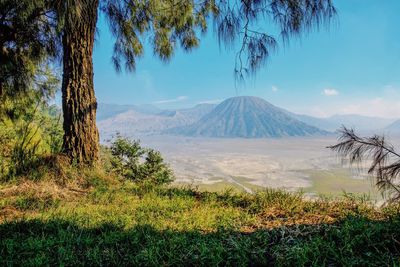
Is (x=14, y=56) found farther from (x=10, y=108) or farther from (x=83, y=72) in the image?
(x=83, y=72)

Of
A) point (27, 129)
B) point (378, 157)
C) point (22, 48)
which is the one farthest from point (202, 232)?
point (22, 48)

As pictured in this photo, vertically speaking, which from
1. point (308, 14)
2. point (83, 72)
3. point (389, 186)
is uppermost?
point (308, 14)

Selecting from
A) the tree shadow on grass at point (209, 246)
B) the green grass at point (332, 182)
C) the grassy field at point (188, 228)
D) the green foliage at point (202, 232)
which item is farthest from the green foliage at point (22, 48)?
the green grass at point (332, 182)

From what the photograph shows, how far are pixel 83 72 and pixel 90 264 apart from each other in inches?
157

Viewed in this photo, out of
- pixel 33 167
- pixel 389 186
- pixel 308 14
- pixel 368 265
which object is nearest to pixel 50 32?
pixel 33 167

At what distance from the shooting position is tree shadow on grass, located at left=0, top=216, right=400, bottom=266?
2.36m

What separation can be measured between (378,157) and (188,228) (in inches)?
90.4

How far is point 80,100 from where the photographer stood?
18.9 ft

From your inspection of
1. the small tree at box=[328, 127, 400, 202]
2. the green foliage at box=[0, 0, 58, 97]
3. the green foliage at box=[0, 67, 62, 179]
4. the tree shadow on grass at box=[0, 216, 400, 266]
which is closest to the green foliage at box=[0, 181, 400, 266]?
the tree shadow on grass at box=[0, 216, 400, 266]

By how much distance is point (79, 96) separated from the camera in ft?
18.9

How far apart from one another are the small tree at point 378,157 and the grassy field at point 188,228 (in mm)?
407

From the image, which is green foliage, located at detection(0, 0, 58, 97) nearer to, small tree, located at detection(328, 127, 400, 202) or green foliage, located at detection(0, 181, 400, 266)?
green foliage, located at detection(0, 181, 400, 266)

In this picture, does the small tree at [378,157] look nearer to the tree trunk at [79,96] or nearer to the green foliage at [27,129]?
the tree trunk at [79,96]

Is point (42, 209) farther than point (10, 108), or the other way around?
point (10, 108)
